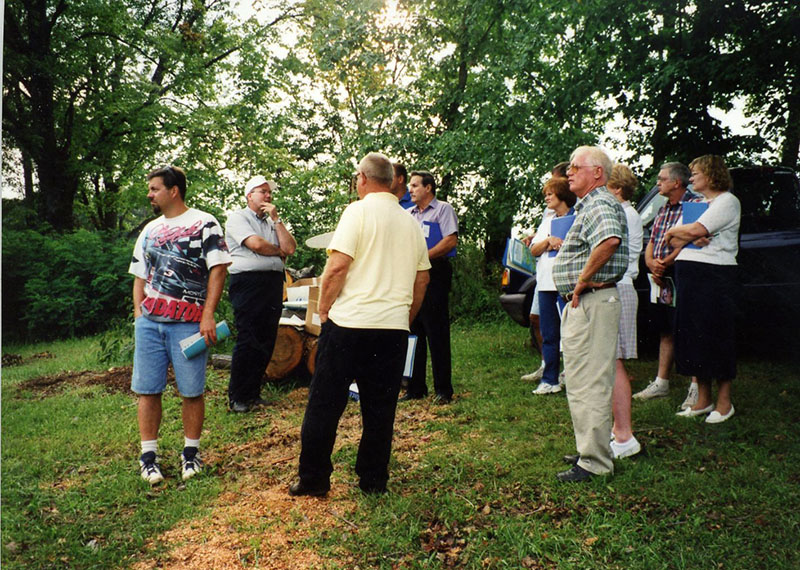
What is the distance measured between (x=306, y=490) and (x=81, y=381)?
4313mm

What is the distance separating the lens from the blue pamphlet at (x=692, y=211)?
13.7 ft

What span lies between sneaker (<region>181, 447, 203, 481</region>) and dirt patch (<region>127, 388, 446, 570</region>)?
132 millimetres

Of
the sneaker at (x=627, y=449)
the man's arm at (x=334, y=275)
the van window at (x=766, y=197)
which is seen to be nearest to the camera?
the man's arm at (x=334, y=275)

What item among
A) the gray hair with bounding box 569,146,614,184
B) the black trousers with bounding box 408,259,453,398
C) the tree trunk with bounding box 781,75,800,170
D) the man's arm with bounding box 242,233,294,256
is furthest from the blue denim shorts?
the tree trunk with bounding box 781,75,800,170

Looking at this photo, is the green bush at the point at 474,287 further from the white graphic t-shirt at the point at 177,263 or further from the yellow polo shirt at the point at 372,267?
the yellow polo shirt at the point at 372,267

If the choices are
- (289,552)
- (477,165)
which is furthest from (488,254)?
(289,552)

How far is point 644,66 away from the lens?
5395 millimetres

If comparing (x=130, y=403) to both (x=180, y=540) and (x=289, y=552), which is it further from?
(x=289, y=552)

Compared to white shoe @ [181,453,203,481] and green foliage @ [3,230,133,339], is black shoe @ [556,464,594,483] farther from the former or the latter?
green foliage @ [3,230,133,339]

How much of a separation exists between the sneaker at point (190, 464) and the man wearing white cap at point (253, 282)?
1456mm

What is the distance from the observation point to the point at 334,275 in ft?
10.1

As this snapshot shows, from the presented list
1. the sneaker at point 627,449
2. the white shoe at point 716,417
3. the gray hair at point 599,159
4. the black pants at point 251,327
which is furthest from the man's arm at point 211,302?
the white shoe at point 716,417

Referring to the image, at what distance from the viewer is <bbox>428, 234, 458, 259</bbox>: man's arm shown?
197 inches

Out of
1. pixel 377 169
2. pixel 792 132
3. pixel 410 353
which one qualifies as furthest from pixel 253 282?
pixel 792 132
